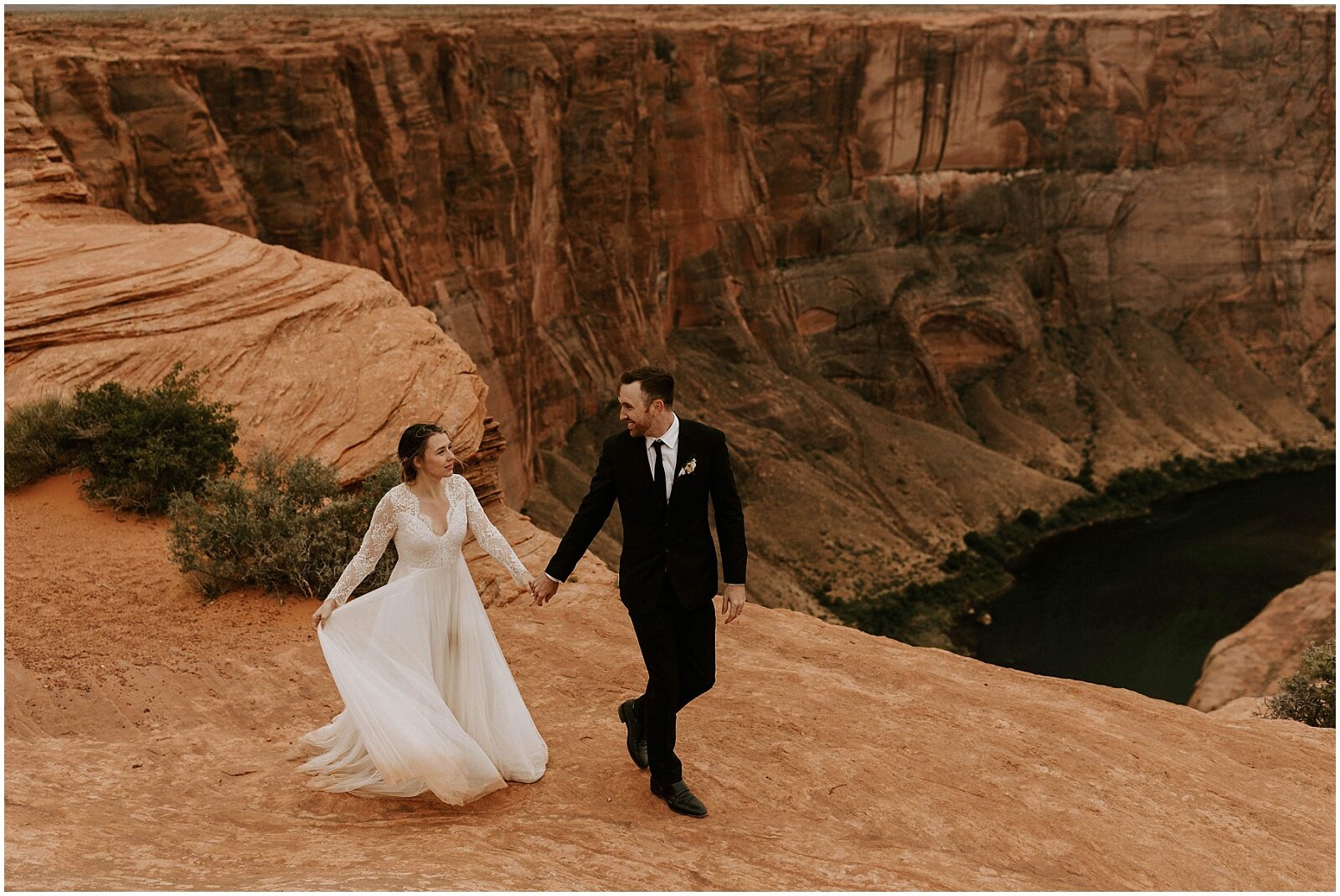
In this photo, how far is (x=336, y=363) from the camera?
11.9 m

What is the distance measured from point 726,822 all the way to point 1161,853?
2387 millimetres

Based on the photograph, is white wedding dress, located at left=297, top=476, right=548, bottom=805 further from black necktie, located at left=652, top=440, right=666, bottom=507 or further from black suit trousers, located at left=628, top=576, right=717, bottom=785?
black necktie, located at left=652, top=440, right=666, bottom=507

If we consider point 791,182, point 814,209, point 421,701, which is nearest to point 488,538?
point 421,701

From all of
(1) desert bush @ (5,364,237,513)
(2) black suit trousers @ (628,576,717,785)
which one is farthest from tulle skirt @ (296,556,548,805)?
(1) desert bush @ (5,364,237,513)

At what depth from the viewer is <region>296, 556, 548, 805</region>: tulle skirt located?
591 centimetres

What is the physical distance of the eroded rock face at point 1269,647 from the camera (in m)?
22.2

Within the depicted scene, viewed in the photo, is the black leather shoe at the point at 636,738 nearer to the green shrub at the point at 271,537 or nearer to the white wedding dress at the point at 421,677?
the white wedding dress at the point at 421,677

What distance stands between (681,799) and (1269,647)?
2182cm

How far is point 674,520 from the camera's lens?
612cm

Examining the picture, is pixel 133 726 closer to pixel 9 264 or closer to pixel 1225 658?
pixel 9 264

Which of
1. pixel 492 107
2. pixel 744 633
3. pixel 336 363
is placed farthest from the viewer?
pixel 492 107

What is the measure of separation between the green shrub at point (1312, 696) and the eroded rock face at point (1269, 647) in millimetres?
7286

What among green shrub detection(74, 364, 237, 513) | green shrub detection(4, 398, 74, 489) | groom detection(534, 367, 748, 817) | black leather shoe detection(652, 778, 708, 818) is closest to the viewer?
groom detection(534, 367, 748, 817)

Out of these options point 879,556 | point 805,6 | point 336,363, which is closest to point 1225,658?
point 879,556
